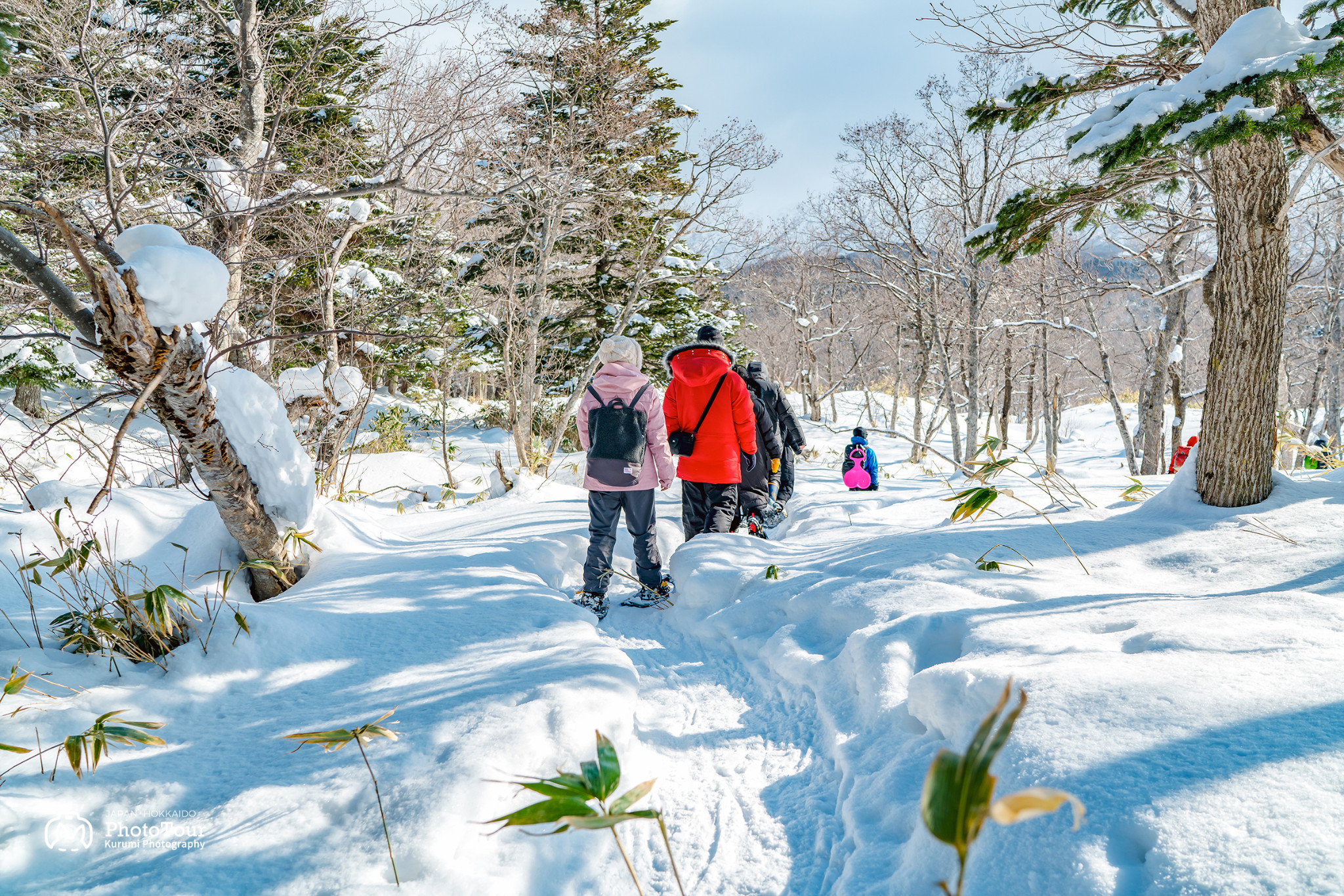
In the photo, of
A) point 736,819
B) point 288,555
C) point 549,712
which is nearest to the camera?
point 736,819

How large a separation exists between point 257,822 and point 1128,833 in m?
2.30

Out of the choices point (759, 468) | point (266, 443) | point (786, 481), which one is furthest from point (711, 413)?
point (266, 443)

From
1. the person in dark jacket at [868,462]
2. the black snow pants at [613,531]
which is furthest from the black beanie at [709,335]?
the person in dark jacket at [868,462]

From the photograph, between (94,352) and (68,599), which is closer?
(94,352)

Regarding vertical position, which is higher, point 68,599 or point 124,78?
point 124,78

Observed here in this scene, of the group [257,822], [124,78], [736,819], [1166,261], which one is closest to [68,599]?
[257,822]

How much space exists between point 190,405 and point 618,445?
2245mm

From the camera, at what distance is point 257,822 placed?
1.70 metres

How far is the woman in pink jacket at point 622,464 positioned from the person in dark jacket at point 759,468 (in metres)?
1.75

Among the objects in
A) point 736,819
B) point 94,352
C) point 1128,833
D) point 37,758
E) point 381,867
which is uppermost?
point 94,352

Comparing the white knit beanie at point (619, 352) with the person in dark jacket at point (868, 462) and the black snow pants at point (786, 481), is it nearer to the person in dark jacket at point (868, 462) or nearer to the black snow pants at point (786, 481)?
the black snow pants at point (786, 481)

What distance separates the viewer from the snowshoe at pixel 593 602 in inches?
152

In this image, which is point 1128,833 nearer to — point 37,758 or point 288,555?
point 37,758

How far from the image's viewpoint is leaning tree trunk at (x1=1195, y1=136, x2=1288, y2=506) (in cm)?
356
